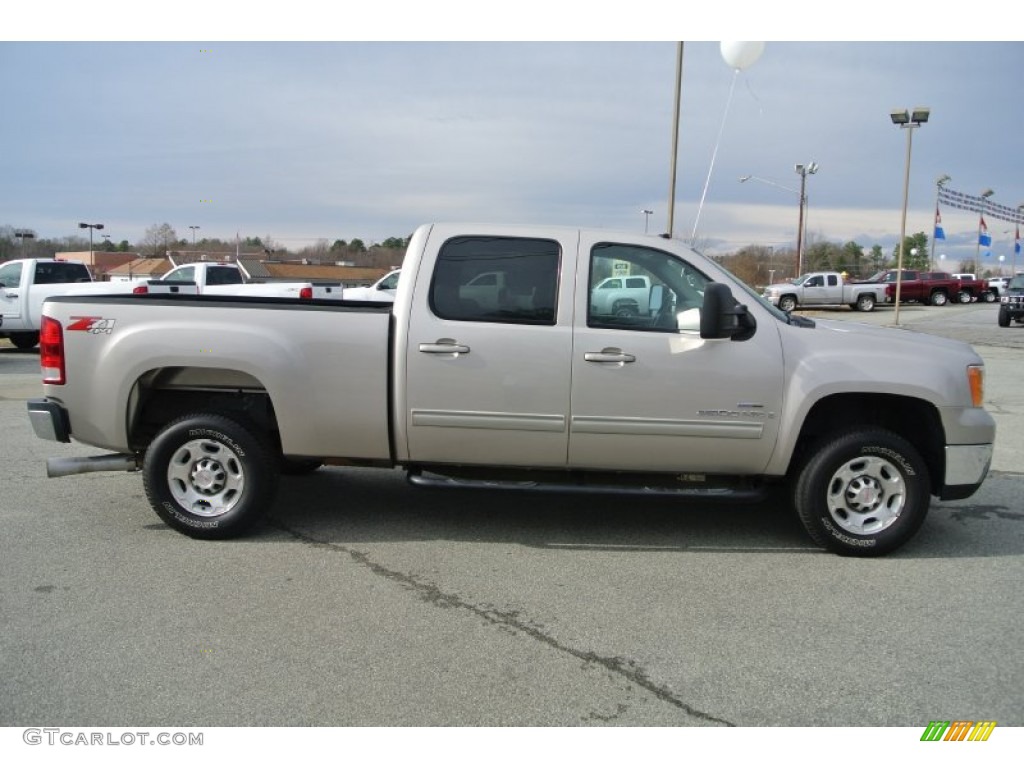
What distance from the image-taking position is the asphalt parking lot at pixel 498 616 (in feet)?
10.6

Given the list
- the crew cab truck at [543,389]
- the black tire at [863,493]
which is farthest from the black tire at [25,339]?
the black tire at [863,493]

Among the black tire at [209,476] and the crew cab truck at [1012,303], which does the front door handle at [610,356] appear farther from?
the crew cab truck at [1012,303]

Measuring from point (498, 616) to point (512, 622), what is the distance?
0.32 ft

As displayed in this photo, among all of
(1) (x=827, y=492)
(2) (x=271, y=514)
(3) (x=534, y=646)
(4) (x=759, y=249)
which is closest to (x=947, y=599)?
(1) (x=827, y=492)

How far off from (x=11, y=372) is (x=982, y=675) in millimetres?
14482

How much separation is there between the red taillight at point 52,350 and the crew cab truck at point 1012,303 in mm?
29932

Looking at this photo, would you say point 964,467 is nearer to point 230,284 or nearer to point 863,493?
point 863,493

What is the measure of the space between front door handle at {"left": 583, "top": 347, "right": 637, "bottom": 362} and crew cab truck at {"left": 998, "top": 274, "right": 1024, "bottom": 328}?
2806 cm

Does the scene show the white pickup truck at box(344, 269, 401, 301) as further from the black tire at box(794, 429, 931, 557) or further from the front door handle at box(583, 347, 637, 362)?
the black tire at box(794, 429, 931, 557)

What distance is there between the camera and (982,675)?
3.50m

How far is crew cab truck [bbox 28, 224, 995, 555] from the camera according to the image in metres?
4.79

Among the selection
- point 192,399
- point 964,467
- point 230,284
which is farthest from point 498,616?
point 230,284

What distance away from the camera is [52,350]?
16.4 feet

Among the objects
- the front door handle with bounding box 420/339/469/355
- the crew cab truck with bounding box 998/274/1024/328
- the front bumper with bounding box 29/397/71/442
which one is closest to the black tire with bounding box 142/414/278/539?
the front bumper with bounding box 29/397/71/442
